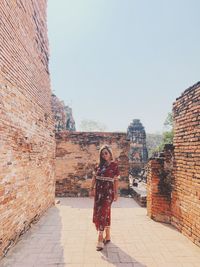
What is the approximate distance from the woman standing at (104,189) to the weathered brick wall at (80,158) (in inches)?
306

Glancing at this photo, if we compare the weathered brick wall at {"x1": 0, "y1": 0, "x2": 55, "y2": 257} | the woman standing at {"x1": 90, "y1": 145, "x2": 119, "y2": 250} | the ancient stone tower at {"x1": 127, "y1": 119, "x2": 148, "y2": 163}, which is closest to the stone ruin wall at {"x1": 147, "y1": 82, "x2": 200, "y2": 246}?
the woman standing at {"x1": 90, "y1": 145, "x2": 119, "y2": 250}

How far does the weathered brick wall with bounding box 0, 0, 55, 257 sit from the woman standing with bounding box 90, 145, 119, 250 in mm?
1443

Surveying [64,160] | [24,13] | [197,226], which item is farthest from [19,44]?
[64,160]

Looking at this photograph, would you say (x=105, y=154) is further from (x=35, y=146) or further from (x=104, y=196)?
(x=35, y=146)

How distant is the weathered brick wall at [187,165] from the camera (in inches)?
174

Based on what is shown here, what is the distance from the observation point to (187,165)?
485 cm

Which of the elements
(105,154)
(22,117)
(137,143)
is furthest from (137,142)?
(105,154)

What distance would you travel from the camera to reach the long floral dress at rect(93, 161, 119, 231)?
434cm

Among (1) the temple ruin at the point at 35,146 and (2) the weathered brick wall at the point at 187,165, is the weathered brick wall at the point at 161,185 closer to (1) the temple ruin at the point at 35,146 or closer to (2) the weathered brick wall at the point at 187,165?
(1) the temple ruin at the point at 35,146

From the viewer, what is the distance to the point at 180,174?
523cm

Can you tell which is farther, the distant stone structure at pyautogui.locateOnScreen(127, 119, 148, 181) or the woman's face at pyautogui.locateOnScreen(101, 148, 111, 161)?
the distant stone structure at pyautogui.locateOnScreen(127, 119, 148, 181)

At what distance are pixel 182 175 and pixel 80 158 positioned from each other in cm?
769

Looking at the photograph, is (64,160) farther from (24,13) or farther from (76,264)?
(76,264)

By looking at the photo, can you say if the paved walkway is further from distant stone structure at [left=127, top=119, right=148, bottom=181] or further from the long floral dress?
distant stone structure at [left=127, top=119, right=148, bottom=181]
